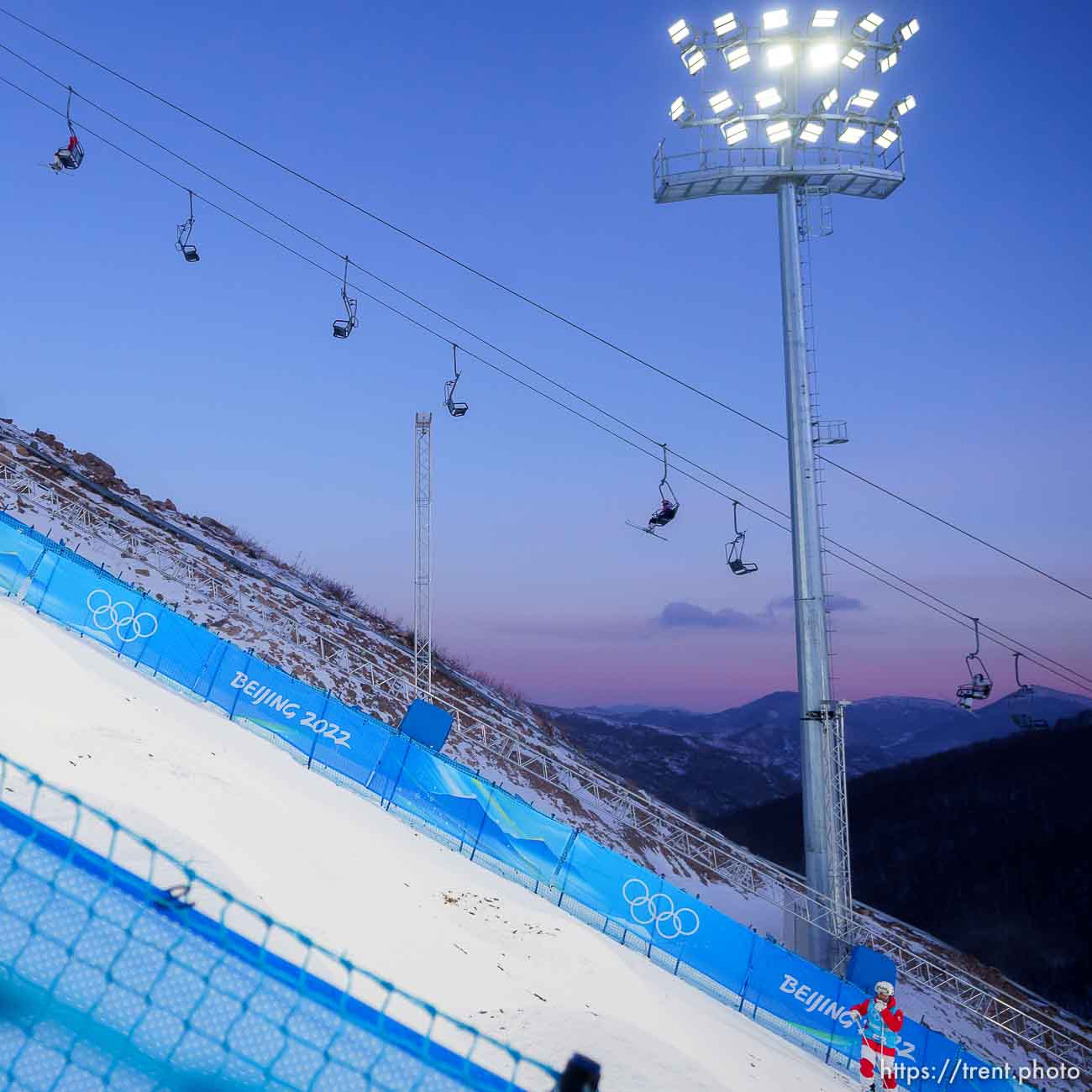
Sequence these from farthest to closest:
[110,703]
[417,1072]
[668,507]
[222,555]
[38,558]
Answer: [222,555]
[668,507]
[38,558]
[110,703]
[417,1072]

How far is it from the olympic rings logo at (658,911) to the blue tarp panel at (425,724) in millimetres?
5850

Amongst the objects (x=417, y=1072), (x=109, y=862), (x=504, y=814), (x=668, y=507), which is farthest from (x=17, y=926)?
(x=668, y=507)

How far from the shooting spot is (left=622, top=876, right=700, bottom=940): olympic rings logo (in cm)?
1431

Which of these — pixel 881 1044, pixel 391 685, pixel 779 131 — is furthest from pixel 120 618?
pixel 779 131

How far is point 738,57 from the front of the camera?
22.2 meters

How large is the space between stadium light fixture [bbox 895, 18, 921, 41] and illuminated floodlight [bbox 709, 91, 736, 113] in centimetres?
441

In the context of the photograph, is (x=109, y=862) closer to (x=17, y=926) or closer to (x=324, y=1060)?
(x=17, y=926)

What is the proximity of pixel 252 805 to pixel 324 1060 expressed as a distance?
7043mm

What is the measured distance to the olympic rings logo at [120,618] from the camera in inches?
663

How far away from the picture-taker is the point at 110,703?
43.0ft

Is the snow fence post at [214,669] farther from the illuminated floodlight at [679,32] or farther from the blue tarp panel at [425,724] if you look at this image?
the illuminated floodlight at [679,32]

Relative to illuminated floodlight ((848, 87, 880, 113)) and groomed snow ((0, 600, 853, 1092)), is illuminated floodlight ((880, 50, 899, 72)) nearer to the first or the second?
illuminated floodlight ((848, 87, 880, 113))

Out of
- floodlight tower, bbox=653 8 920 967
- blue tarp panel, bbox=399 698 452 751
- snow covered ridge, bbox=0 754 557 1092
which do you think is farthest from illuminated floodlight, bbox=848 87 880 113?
snow covered ridge, bbox=0 754 557 1092

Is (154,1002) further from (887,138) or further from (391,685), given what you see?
(391,685)
